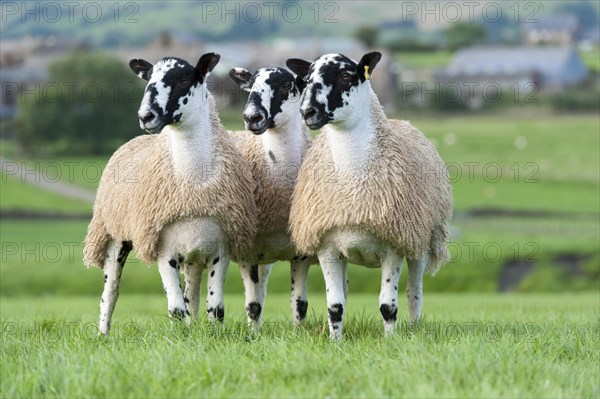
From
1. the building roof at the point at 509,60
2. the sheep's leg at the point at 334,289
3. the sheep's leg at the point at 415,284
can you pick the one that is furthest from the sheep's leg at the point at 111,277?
the building roof at the point at 509,60

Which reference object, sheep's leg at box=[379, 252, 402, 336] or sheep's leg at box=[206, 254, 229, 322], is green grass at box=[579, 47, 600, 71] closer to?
sheep's leg at box=[379, 252, 402, 336]

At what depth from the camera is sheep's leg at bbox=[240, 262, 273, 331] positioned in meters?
12.2

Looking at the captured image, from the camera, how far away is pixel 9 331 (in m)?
12.0

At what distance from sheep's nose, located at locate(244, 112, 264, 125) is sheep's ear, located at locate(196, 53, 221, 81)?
2.10 ft

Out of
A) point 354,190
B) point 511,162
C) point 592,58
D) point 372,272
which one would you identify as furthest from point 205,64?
point 592,58

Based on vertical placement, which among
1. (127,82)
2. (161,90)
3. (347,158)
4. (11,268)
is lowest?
(11,268)

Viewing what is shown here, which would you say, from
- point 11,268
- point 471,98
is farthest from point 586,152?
point 11,268

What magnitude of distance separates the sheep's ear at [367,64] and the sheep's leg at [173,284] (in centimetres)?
280

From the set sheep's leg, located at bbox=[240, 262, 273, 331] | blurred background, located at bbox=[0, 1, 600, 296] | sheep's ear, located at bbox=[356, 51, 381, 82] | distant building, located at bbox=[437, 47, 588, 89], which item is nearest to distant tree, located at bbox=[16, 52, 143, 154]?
blurred background, located at bbox=[0, 1, 600, 296]

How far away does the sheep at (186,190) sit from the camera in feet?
35.6

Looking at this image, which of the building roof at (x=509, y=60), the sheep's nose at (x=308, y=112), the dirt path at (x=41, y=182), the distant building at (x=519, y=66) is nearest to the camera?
the sheep's nose at (x=308, y=112)

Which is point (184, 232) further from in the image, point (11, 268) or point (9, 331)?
point (11, 268)

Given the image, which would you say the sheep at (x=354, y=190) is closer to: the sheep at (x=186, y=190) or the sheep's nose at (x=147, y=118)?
the sheep at (x=186, y=190)

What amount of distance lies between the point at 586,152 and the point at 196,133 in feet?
238
